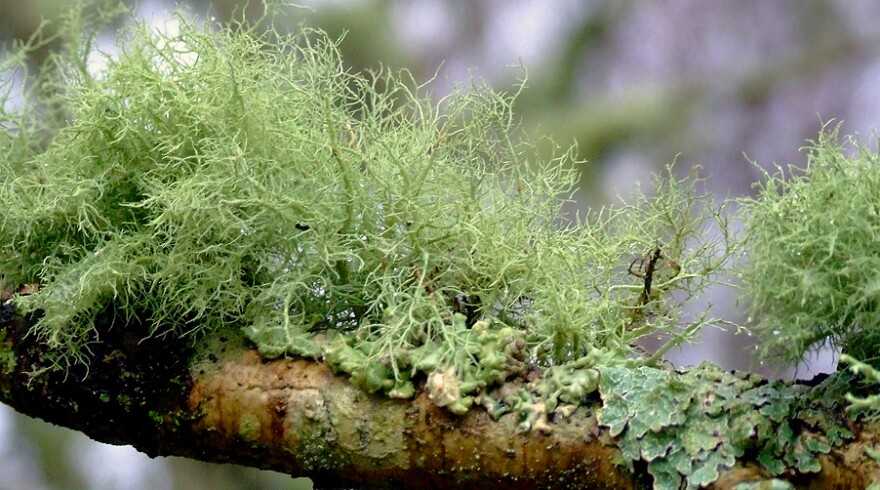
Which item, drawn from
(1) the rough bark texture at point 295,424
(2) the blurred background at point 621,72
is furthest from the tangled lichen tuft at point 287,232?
(2) the blurred background at point 621,72

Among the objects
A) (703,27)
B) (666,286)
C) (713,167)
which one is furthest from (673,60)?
(666,286)

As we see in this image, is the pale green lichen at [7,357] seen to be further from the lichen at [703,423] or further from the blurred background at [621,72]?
the blurred background at [621,72]

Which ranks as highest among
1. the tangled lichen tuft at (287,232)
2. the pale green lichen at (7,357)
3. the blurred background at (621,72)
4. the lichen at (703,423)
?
the blurred background at (621,72)

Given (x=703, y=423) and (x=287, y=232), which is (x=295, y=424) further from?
(x=703, y=423)

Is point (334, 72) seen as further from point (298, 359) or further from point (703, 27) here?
point (703, 27)

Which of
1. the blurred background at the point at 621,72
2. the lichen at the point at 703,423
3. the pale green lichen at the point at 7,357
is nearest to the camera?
the lichen at the point at 703,423

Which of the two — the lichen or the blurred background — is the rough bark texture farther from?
the blurred background

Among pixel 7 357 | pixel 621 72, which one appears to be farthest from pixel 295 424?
pixel 621 72
